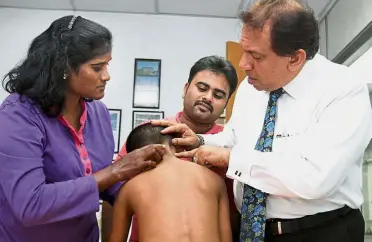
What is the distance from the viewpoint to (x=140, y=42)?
4332mm

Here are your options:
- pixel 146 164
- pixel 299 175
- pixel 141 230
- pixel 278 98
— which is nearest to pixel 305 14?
pixel 278 98

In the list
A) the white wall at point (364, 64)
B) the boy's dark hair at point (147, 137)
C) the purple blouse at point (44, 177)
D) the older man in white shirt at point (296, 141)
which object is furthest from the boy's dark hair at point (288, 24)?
the white wall at point (364, 64)

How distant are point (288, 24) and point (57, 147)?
917 mm

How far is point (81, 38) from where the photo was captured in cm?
157

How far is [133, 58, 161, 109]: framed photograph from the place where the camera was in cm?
420

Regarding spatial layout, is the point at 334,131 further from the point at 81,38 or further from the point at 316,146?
the point at 81,38

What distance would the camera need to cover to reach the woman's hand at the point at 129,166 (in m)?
1.47

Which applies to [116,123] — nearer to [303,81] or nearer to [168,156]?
[168,156]

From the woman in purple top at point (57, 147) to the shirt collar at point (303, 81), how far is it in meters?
0.53

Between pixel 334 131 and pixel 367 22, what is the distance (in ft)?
7.68

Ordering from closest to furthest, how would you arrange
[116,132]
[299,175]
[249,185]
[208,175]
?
[299,175] < [249,185] < [208,175] < [116,132]

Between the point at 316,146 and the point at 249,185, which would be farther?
the point at 249,185

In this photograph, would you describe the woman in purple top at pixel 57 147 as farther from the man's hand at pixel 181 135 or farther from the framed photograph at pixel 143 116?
the framed photograph at pixel 143 116

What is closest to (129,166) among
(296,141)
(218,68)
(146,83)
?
(296,141)
